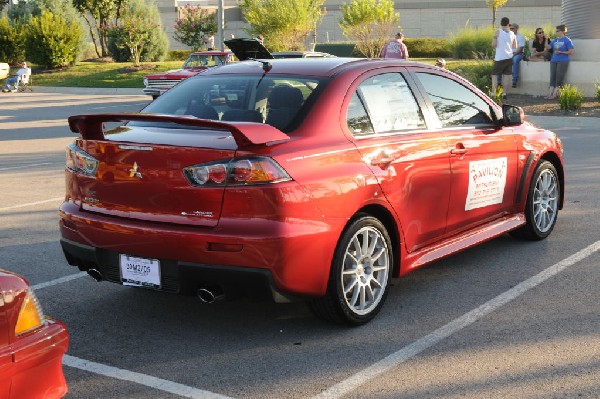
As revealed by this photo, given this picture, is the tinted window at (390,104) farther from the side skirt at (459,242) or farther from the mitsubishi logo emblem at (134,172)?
the mitsubishi logo emblem at (134,172)

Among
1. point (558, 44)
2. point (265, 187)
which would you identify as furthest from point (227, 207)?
point (558, 44)

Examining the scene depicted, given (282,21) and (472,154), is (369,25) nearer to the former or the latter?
(282,21)

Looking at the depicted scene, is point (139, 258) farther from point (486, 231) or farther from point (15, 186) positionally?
point (15, 186)

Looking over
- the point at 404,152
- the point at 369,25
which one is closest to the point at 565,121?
the point at 404,152

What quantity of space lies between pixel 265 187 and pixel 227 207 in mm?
232

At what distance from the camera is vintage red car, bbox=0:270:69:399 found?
311cm

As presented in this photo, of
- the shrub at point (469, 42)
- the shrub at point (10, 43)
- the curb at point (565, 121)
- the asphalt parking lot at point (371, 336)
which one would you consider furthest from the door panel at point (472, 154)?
the shrub at point (10, 43)

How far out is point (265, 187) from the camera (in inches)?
182

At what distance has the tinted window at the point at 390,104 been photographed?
559 cm

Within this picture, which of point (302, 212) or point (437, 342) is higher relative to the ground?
point (302, 212)

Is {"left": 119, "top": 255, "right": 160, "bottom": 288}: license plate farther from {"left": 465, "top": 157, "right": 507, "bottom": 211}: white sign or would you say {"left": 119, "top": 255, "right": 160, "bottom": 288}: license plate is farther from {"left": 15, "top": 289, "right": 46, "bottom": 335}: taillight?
{"left": 465, "top": 157, "right": 507, "bottom": 211}: white sign

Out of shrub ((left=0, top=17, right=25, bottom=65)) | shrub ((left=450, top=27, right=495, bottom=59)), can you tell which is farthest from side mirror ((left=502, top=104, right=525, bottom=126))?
shrub ((left=0, top=17, right=25, bottom=65))

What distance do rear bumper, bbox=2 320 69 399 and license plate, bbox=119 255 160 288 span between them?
1.37 m

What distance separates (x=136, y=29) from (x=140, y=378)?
37.3 m
